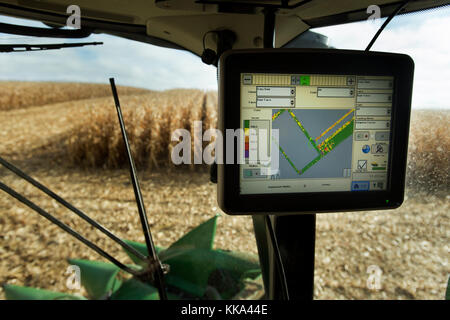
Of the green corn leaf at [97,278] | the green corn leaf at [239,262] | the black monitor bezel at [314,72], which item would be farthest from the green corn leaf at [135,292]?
the black monitor bezel at [314,72]

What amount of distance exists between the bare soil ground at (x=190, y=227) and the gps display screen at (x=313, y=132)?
434mm

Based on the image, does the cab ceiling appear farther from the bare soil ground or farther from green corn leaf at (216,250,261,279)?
green corn leaf at (216,250,261,279)

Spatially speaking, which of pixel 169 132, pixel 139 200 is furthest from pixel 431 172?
pixel 169 132

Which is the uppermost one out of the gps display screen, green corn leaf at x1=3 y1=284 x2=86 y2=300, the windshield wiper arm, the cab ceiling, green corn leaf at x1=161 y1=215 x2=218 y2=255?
the cab ceiling

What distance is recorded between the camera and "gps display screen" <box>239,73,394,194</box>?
0.43 meters

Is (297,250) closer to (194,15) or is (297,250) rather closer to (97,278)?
(194,15)

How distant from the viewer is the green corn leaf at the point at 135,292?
4.24 ft

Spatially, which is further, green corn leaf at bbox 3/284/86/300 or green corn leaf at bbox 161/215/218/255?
green corn leaf at bbox 161/215/218/255

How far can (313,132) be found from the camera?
1.47 ft

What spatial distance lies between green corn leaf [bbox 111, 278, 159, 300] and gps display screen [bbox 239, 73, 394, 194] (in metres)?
1.08

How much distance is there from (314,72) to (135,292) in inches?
49.9

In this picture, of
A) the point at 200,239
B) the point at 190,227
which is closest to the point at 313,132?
the point at 200,239

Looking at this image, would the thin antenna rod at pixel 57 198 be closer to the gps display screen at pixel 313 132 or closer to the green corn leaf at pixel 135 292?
the gps display screen at pixel 313 132

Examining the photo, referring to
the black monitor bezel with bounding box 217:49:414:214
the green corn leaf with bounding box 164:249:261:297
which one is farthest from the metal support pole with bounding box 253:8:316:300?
the green corn leaf with bounding box 164:249:261:297
